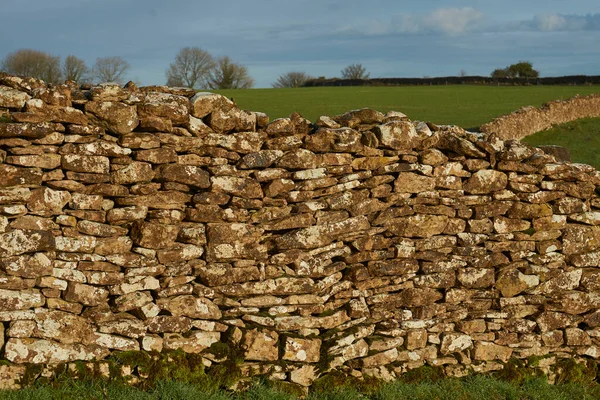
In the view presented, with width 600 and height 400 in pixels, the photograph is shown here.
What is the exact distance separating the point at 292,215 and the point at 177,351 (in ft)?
6.15

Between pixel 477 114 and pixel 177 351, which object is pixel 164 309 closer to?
pixel 177 351

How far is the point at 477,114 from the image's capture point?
23.5 metres

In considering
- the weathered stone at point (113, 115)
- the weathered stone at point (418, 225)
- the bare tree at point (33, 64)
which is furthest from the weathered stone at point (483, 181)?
the bare tree at point (33, 64)

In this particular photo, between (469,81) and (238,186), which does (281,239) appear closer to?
(238,186)

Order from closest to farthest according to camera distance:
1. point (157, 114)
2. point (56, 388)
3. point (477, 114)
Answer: point (56, 388) → point (157, 114) → point (477, 114)

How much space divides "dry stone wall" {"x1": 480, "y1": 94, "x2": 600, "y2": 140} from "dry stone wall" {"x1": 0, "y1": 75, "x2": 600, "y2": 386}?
371 inches

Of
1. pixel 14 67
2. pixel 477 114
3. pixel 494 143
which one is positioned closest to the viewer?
pixel 494 143

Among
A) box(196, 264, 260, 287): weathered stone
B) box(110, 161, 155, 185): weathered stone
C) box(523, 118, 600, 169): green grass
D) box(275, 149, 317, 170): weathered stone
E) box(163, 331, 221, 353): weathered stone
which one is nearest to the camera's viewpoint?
box(110, 161, 155, 185): weathered stone

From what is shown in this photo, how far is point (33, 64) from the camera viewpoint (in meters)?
26.4

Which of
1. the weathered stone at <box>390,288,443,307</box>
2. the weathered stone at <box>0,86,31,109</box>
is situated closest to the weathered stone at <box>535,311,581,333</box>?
the weathered stone at <box>390,288,443,307</box>

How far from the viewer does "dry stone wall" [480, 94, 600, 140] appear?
1915 centimetres

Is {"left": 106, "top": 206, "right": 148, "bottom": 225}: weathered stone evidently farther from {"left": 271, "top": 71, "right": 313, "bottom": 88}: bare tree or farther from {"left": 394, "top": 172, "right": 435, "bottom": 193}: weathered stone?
{"left": 271, "top": 71, "right": 313, "bottom": 88}: bare tree

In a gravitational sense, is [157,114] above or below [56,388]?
above

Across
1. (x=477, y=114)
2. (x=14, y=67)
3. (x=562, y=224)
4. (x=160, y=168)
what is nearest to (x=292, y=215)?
(x=160, y=168)
